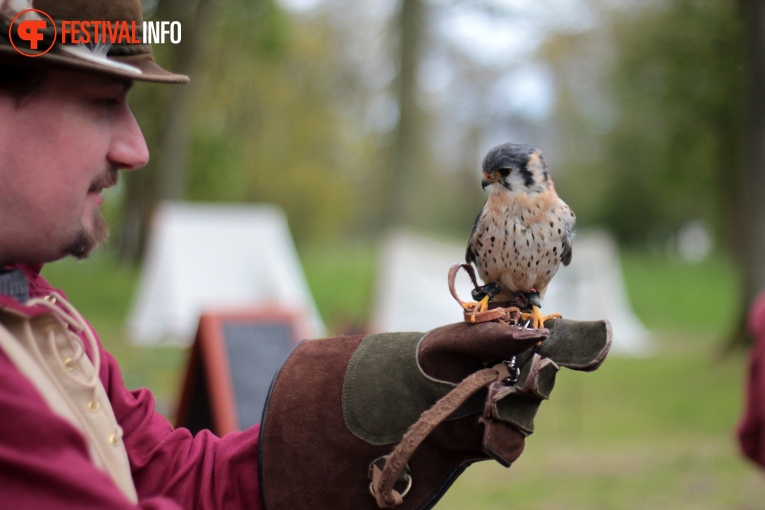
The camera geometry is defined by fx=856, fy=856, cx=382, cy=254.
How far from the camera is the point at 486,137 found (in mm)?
22094

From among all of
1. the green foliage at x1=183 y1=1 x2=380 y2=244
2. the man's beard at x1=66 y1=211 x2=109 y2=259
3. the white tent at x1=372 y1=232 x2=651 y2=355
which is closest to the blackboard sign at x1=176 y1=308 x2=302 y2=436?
the man's beard at x1=66 y1=211 x2=109 y2=259

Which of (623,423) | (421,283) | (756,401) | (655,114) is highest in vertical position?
(655,114)

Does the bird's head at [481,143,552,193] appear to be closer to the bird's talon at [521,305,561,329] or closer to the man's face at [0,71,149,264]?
the bird's talon at [521,305,561,329]

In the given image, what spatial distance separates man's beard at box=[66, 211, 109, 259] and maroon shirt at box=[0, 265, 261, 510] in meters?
0.13

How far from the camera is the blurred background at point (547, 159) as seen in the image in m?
7.40

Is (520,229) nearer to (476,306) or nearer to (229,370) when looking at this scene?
(476,306)

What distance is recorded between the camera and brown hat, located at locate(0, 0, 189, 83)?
53.1 inches

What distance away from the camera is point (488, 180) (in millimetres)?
2027

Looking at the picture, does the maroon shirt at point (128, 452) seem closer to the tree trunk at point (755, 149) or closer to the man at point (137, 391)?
the man at point (137, 391)

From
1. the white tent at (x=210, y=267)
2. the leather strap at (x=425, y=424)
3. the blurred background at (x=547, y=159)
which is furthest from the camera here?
the white tent at (x=210, y=267)

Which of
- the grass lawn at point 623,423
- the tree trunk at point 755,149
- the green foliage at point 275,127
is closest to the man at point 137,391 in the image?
the grass lawn at point 623,423

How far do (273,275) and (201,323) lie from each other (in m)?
5.58

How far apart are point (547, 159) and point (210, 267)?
4.03 meters

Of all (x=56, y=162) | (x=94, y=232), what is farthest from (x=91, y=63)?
(x=94, y=232)
